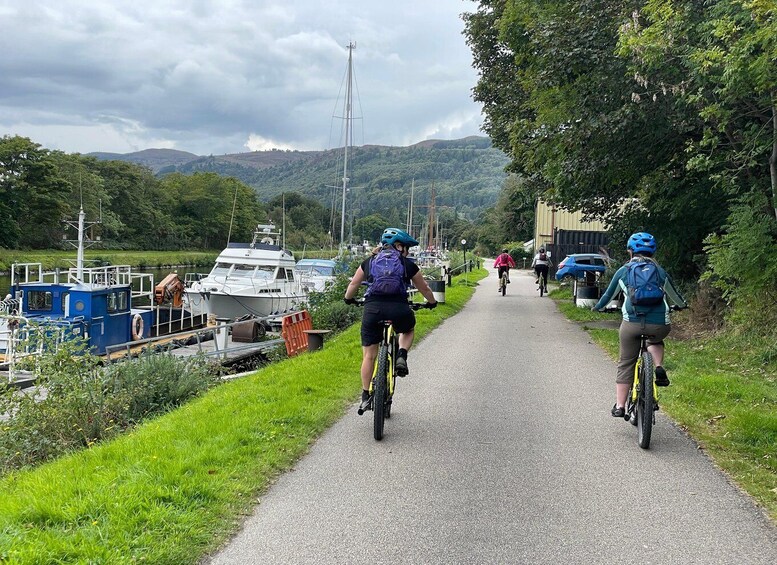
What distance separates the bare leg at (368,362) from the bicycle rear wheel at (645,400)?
2.42m

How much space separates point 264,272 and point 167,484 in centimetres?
2502

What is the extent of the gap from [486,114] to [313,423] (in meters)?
18.5

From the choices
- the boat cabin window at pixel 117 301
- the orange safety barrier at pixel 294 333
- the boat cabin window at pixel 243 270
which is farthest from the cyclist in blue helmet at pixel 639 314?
the boat cabin window at pixel 243 270

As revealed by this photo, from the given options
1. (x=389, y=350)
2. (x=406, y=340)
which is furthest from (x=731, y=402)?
(x=389, y=350)

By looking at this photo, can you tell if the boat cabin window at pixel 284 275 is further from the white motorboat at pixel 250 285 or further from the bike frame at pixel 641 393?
the bike frame at pixel 641 393

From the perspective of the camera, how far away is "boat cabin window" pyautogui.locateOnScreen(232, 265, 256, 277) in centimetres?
2957

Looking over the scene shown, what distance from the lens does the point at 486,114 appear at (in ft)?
76.9

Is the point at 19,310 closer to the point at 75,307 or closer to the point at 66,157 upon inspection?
the point at 75,307

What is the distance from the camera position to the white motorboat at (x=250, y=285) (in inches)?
1102

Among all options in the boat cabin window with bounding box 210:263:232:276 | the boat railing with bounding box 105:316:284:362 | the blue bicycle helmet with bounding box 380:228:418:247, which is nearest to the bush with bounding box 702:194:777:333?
the blue bicycle helmet with bounding box 380:228:418:247

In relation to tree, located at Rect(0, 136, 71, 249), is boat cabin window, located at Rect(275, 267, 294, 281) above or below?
below

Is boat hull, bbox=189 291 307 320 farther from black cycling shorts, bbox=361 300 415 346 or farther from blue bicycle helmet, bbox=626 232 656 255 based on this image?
blue bicycle helmet, bbox=626 232 656 255

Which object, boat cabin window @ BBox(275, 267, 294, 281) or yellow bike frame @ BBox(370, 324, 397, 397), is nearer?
yellow bike frame @ BBox(370, 324, 397, 397)

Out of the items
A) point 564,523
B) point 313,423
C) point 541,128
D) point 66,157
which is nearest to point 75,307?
point 541,128
